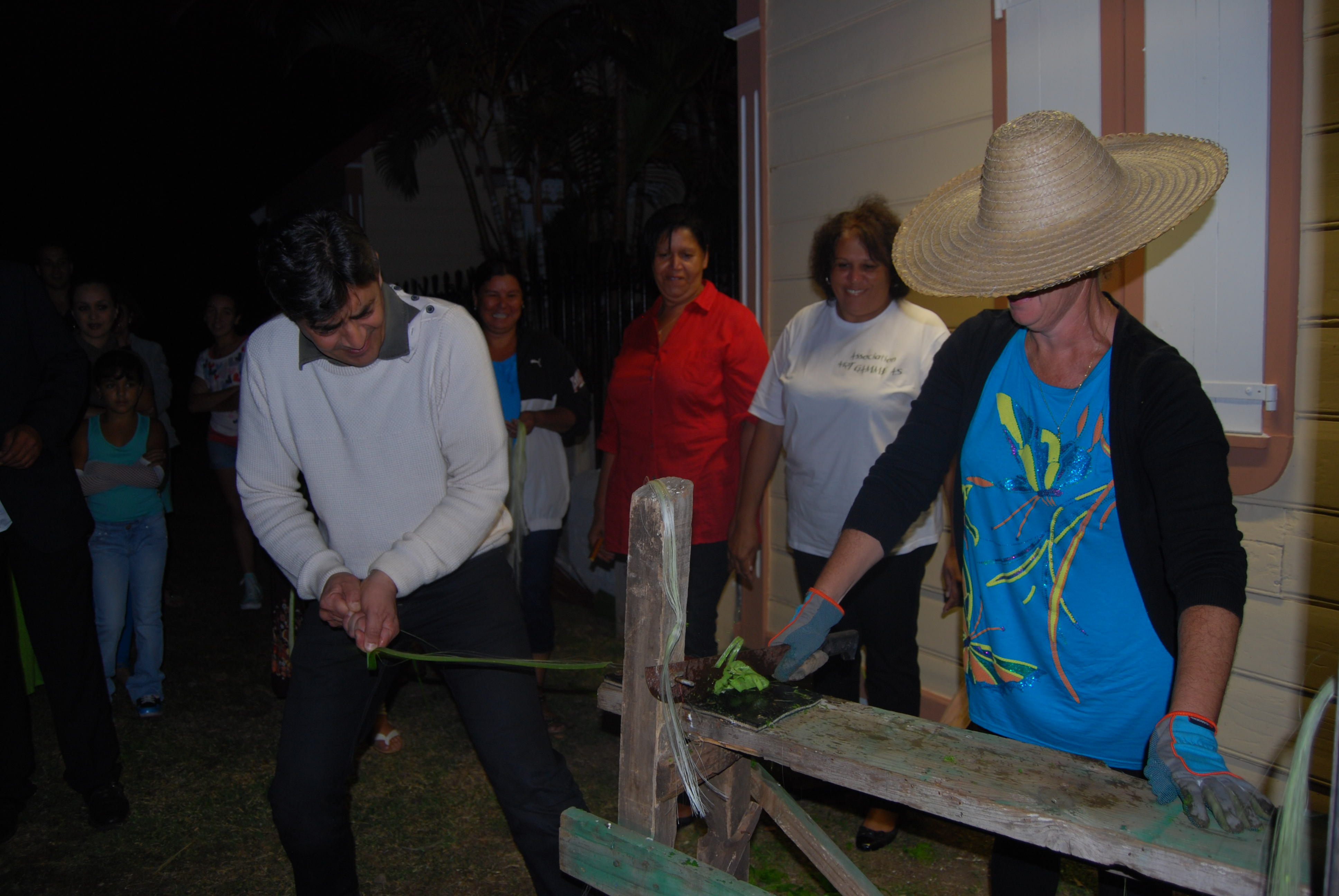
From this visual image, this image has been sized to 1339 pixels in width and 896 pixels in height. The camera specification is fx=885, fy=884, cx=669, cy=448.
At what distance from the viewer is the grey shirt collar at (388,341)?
91.0 inches

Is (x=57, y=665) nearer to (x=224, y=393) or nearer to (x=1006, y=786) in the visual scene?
(x=224, y=393)

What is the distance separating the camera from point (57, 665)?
3.25 metres

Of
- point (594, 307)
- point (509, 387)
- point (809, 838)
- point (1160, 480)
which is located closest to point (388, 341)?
point (809, 838)

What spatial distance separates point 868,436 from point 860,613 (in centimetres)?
64

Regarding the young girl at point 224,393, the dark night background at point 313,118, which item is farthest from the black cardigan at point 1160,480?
the young girl at point 224,393

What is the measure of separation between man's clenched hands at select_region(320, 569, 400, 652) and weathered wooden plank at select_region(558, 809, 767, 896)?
704 millimetres

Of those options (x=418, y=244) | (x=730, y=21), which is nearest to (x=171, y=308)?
(x=418, y=244)

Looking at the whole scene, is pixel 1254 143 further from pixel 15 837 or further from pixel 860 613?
pixel 15 837

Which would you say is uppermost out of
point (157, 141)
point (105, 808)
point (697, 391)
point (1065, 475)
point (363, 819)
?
point (157, 141)

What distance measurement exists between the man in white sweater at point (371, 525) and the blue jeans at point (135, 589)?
2367mm

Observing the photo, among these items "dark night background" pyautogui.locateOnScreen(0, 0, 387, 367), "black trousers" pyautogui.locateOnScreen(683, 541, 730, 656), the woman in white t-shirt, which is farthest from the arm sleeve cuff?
"dark night background" pyautogui.locateOnScreen(0, 0, 387, 367)

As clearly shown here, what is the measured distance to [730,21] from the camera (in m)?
8.72

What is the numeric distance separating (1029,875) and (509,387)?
299 centimetres

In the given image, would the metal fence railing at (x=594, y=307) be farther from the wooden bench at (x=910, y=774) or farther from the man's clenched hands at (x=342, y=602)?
the wooden bench at (x=910, y=774)
